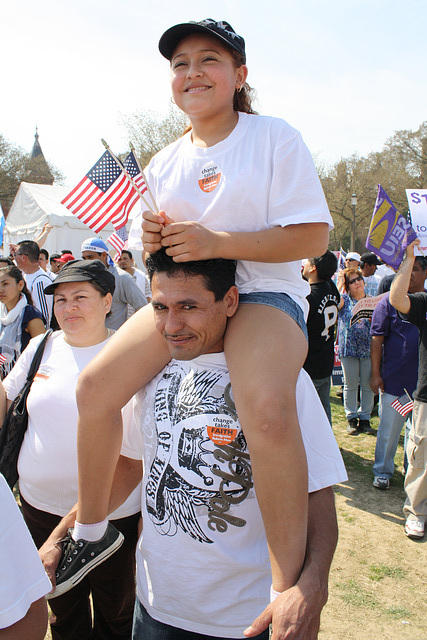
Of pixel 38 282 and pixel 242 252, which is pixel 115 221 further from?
pixel 242 252

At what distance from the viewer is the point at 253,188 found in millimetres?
1877

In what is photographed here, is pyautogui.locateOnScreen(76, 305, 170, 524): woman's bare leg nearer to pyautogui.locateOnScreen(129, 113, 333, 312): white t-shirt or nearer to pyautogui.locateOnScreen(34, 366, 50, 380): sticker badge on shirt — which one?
pyautogui.locateOnScreen(129, 113, 333, 312): white t-shirt

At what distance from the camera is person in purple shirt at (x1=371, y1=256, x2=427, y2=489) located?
Answer: 5.48 m

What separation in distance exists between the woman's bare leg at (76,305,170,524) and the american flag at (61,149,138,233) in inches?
173

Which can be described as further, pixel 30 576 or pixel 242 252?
pixel 242 252

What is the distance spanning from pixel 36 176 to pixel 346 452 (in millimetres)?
35021

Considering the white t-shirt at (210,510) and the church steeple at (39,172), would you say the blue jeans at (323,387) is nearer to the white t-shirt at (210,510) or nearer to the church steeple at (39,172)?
the white t-shirt at (210,510)

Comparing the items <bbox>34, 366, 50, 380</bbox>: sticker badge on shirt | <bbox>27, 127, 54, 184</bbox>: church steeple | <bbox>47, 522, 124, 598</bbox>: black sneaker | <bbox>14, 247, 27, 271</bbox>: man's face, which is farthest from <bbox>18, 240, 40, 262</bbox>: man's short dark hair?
<bbox>27, 127, 54, 184</bbox>: church steeple

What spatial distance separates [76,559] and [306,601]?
1.01 m

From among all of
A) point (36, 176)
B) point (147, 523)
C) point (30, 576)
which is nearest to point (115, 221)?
point (147, 523)

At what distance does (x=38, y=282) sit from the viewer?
678 centimetres

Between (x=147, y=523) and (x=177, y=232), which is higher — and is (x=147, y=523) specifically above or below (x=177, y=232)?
below

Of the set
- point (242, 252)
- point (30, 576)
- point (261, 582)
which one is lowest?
point (261, 582)

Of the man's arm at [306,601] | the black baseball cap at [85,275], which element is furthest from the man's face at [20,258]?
the man's arm at [306,601]
